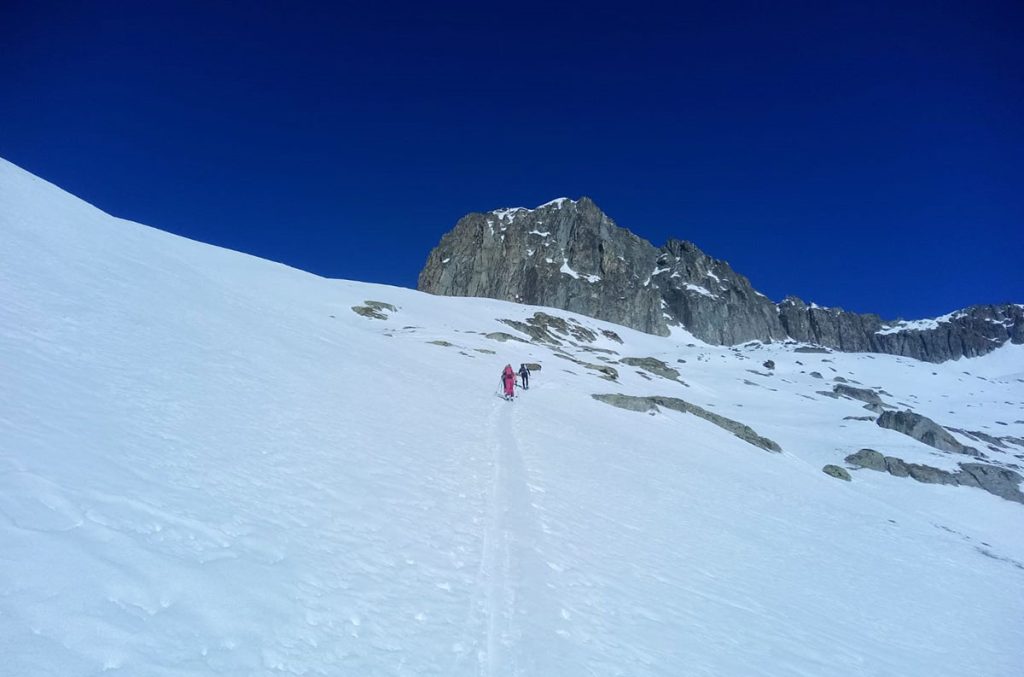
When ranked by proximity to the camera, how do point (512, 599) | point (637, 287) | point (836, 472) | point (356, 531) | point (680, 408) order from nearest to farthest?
point (512, 599) → point (356, 531) → point (836, 472) → point (680, 408) → point (637, 287)

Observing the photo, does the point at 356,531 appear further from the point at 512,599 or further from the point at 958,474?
the point at 958,474

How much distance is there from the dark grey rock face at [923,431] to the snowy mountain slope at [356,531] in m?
29.2

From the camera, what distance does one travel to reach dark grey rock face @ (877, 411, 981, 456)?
46281 millimetres

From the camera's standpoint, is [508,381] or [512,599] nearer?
[512,599]

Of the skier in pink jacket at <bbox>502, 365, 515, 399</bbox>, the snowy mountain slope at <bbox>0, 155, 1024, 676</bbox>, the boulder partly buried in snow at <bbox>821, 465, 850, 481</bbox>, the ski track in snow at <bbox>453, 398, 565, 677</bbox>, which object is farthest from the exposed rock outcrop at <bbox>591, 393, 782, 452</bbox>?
the ski track in snow at <bbox>453, 398, 565, 677</bbox>

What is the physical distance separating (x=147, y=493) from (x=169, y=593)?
190 centimetres

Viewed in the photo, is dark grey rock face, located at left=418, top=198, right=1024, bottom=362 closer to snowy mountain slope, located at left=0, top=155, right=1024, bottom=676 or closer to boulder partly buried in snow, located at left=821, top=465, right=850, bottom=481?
boulder partly buried in snow, located at left=821, top=465, right=850, bottom=481

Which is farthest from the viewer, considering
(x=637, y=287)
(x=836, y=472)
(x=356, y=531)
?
(x=637, y=287)

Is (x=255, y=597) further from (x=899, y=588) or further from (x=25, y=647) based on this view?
(x=899, y=588)

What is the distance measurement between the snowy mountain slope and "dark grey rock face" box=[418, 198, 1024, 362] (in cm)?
12766

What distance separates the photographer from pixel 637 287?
157 meters

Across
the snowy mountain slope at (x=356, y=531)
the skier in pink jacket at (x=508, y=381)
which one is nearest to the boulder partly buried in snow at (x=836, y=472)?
the snowy mountain slope at (x=356, y=531)

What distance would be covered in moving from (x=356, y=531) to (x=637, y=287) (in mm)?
157381

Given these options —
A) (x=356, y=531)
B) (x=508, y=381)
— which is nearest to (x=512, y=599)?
(x=356, y=531)
